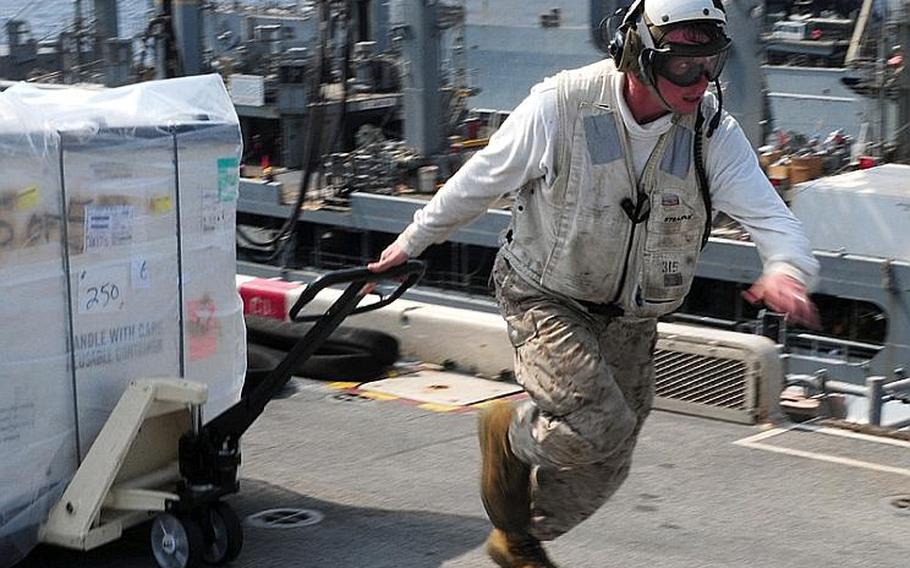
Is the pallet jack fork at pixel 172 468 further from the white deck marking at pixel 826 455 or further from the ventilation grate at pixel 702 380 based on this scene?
the ventilation grate at pixel 702 380

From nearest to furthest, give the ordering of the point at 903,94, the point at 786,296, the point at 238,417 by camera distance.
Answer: the point at 786,296
the point at 238,417
the point at 903,94

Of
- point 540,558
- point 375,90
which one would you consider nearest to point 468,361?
point 540,558

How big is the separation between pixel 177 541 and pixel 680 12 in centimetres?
231

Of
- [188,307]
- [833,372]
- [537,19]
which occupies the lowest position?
[833,372]

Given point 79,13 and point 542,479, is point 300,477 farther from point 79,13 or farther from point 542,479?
point 79,13

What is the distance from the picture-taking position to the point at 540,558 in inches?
178

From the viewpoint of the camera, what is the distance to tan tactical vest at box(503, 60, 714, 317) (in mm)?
4164

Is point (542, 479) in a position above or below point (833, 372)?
above

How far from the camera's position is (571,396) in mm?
4152

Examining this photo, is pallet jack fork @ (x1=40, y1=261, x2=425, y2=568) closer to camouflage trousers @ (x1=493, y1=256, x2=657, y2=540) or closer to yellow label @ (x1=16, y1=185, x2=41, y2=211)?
camouflage trousers @ (x1=493, y1=256, x2=657, y2=540)

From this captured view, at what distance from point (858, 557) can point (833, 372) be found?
712 centimetres

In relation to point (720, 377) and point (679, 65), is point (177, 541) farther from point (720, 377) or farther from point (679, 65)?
point (720, 377)

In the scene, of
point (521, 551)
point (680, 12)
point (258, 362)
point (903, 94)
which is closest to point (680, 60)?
point (680, 12)

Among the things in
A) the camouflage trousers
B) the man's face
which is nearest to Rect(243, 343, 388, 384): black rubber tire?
the camouflage trousers
